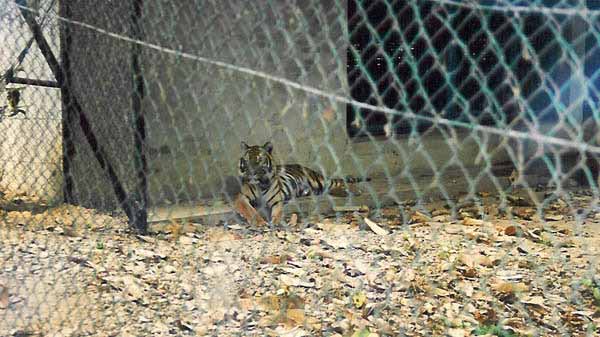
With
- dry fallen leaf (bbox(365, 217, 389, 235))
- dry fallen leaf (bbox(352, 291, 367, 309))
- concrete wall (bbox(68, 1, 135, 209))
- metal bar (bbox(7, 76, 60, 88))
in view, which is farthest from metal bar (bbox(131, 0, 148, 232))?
dry fallen leaf (bbox(352, 291, 367, 309))

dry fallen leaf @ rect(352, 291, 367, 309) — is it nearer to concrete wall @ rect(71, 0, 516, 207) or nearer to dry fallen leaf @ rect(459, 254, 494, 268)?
dry fallen leaf @ rect(459, 254, 494, 268)

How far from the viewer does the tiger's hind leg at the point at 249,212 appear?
21.2ft

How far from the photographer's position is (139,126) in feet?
17.5

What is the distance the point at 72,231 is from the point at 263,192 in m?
1.94

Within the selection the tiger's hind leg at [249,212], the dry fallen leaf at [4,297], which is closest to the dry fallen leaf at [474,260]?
the tiger's hind leg at [249,212]

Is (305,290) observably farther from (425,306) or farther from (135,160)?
(135,160)

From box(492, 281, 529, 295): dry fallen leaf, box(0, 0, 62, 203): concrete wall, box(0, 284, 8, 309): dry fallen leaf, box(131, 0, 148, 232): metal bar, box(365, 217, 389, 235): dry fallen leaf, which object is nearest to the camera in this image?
box(0, 284, 8, 309): dry fallen leaf

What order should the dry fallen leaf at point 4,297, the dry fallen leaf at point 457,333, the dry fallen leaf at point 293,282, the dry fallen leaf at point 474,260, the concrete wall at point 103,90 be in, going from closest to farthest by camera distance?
the dry fallen leaf at point 457,333 < the dry fallen leaf at point 4,297 < the dry fallen leaf at point 293,282 < the dry fallen leaf at point 474,260 < the concrete wall at point 103,90

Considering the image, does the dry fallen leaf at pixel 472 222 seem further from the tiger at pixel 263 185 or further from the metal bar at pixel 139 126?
the metal bar at pixel 139 126

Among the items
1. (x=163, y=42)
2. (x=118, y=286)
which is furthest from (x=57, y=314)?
(x=163, y=42)

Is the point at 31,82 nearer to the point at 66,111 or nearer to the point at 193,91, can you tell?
the point at 66,111

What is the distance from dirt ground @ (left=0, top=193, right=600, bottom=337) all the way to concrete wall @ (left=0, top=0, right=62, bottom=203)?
83 centimetres

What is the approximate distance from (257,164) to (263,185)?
0.28m

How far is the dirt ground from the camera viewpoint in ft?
12.7
